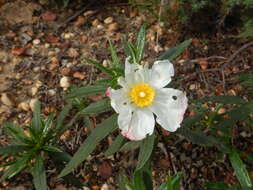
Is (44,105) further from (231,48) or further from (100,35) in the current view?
(231,48)

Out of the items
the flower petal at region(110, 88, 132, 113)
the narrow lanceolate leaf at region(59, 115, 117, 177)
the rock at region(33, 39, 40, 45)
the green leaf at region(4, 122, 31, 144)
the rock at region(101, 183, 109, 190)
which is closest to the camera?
the flower petal at region(110, 88, 132, 113)

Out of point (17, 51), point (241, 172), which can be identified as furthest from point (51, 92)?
point (241, 172)

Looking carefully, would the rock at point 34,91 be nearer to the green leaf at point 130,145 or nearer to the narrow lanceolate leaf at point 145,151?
the green leaf at point 130,145

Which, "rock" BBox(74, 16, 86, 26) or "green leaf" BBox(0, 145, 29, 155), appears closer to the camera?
"green leaf" BBox(0, 145, 29, 155)

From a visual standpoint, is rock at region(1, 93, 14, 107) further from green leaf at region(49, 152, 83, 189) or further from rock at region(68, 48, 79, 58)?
green leaf at region(49, 152, 83, 189)

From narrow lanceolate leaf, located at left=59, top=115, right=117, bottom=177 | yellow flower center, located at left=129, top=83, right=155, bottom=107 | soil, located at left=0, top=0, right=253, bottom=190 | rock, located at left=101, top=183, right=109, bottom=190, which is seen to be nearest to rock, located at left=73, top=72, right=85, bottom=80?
soil, located at left=0, top=0, right=253, bottom=190

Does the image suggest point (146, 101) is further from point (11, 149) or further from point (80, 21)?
point (80, 21)
